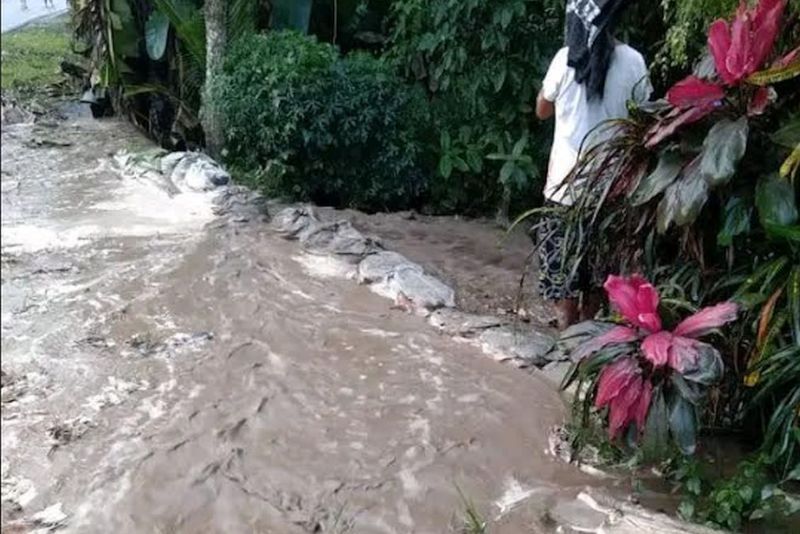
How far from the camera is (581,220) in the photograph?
318 centimetres

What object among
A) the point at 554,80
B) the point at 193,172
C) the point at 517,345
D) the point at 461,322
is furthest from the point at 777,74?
the point at 193,172

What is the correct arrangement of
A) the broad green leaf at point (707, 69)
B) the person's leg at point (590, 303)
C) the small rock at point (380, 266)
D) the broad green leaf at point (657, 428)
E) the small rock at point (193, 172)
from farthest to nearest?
the small rock at point (193, 172)
the small rock at point (380, 266)
the person's leg at point (590, 303)
the broad green leaf at point (707, 69)
the broad green leaf at point (657, 428)

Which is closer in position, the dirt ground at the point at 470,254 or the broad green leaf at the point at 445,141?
the dirt ground at the point at 470,254

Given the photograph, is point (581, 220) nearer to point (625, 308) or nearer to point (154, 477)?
point (625, 308)

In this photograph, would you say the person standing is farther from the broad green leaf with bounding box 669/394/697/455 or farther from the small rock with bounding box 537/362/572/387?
the broad green leaf with bounding box 669/394/697/455

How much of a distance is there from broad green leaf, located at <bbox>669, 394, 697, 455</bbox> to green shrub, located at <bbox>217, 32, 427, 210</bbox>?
12.0 ft

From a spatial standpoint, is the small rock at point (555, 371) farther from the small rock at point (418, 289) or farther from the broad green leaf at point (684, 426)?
the broad green leaf at point (684, 426)

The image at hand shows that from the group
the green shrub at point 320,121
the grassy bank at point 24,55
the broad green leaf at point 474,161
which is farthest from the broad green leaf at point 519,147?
the grassy bank at point 24,55

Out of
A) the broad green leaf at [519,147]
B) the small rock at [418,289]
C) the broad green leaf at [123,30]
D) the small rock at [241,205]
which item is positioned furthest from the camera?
the broad green leaf at [123,30]

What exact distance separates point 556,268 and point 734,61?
126 cm

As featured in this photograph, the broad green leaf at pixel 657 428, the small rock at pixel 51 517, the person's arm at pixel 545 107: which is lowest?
the small rock at pixel 51 517

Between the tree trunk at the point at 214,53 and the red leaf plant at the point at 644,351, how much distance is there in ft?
13.3

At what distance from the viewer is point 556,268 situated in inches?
146

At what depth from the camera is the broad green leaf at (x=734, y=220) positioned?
273 centimetres
